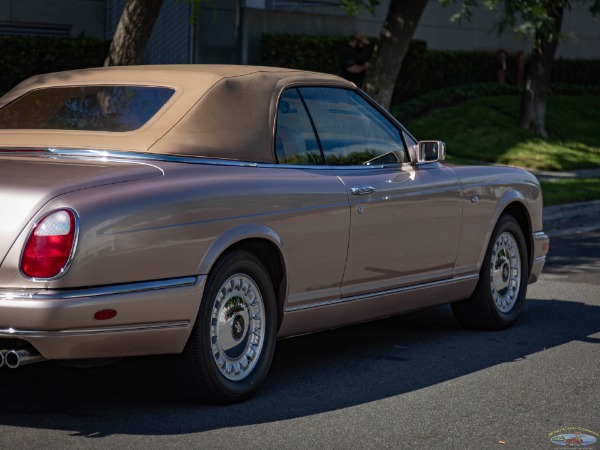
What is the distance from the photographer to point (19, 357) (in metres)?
5.49

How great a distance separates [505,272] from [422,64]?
20.1m

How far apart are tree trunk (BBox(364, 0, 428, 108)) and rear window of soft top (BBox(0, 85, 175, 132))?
12.3 meters

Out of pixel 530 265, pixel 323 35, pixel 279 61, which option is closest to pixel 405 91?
pixel 323 35

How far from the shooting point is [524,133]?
25406 millimetres

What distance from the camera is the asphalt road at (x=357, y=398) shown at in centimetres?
560

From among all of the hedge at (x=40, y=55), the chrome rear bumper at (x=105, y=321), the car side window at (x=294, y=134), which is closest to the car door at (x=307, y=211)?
the car side window at (x=294, y=134)

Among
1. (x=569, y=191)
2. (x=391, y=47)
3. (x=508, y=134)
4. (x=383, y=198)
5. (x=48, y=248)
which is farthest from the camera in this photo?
(x=508, y=134)

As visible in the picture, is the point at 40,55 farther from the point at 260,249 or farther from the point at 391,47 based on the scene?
the point at 260,249

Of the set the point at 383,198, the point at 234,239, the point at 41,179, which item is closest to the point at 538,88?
the point at 383,198

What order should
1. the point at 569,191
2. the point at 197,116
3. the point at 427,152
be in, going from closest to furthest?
the point at 197,116 → the point at 427,152 → the point at 569,191

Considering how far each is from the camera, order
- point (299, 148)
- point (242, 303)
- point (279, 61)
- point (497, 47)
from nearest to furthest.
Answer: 1. point (242, 303)
2. point (299, 148)
3. point (279, 61)
4. point (497, 47)

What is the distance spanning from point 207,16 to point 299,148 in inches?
713

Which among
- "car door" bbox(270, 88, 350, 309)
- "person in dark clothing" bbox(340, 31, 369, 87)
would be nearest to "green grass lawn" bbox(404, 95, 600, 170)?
"person in dark clothing" bbox(340, 31, 369, 87)

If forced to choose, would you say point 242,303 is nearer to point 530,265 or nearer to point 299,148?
point 299,148
